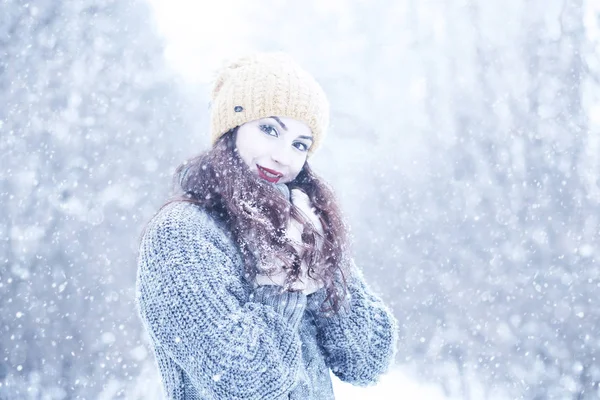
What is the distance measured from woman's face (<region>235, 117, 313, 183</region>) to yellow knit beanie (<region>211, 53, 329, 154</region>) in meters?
0.02

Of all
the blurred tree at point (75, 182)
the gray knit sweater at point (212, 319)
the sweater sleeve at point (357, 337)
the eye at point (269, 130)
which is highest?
the eye at point (269, 130)

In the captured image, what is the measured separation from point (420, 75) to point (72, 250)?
4644 millimetres

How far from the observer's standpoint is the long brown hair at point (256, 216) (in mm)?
1336

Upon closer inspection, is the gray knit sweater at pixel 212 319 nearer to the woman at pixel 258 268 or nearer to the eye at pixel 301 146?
the woman at pixel 258 268

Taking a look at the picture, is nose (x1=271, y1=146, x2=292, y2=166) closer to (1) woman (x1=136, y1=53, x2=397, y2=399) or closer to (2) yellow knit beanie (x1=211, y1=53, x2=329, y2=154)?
(1) woman (x1=136, y1=53, x2=397, y2=399)

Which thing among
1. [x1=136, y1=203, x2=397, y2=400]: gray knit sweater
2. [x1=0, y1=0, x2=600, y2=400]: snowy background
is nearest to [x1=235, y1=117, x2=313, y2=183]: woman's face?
[x1=136, y1=203, x2=397, y2=400]: gray knit sweater

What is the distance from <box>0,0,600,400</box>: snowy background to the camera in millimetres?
4438

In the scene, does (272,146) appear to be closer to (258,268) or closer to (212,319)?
(258,268)

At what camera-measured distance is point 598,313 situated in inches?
187

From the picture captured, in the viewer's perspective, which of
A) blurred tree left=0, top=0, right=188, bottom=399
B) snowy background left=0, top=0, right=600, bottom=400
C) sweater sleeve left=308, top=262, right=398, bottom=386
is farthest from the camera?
snowy background left=0, top=0, right=600, bottom=400

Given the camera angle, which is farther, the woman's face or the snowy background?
the snowy background

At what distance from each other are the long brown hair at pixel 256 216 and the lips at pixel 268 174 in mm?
56

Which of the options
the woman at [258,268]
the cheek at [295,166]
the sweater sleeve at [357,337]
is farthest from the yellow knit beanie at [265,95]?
the sweater sleeve at [357,337]

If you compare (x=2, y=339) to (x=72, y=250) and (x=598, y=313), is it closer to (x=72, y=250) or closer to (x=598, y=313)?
(x=72, y=250)
